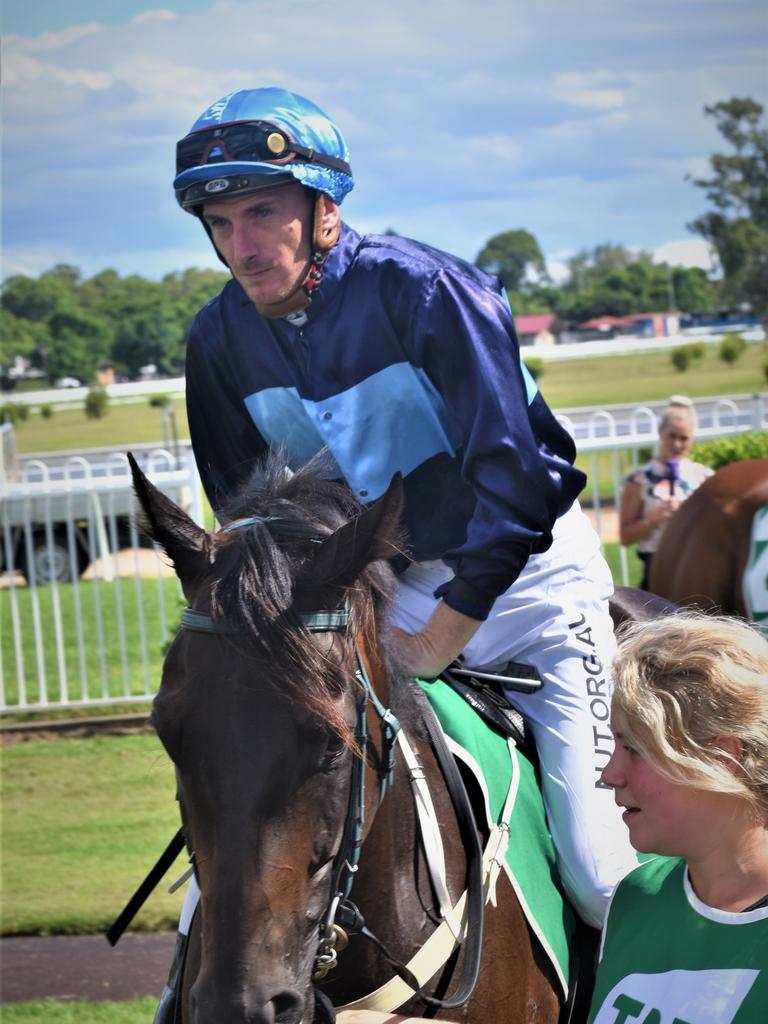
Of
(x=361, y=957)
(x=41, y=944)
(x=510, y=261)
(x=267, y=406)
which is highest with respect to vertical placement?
(x=510, y=261)

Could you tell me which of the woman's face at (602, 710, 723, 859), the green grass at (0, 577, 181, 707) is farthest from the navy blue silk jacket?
the green grass at (0, 577, 181, 707)

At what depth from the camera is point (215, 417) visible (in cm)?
266

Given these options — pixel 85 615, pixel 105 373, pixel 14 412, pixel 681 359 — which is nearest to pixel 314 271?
pixel 85 615

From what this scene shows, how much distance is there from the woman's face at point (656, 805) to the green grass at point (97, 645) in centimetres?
649

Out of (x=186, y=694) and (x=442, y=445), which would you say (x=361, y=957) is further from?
(x=442, y=445)

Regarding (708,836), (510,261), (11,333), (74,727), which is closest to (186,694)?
(708,836)

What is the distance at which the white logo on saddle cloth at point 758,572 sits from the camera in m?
5.14

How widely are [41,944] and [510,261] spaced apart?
66.7 m

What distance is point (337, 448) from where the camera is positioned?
7.77 ft

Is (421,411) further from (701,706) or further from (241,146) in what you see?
(701,706)

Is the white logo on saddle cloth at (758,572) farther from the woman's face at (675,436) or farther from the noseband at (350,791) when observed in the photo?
the noseband at (350,791)

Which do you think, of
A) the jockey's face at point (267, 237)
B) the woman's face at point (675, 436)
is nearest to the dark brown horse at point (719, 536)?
the woman's face at point (675, 436)

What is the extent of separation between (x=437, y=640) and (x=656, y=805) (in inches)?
26.5

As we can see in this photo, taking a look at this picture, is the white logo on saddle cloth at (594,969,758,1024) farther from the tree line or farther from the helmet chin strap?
Result: the tree line
